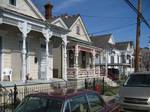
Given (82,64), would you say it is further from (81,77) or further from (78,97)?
(78,97)

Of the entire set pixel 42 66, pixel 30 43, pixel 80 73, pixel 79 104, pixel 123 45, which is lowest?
A: pixel 79 104

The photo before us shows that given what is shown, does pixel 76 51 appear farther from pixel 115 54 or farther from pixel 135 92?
pixel 115 54

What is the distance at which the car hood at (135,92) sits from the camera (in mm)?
11936

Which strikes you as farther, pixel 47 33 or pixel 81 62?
pixel 81 62

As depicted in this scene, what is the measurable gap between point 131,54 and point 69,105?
168ft

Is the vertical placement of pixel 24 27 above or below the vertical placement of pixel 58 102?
above

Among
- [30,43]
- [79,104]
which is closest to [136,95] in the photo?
[79,104]

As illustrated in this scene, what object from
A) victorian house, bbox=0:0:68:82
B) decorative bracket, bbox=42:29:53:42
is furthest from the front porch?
decorative bracket, bbox=42:29:53:42

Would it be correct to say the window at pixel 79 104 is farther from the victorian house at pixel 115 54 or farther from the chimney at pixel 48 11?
the victorian house at pixel 115 54

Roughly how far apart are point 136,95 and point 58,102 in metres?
6.32

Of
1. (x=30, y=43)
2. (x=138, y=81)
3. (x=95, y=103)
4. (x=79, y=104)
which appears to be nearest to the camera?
(x=79, y=104)

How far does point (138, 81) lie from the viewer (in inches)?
527

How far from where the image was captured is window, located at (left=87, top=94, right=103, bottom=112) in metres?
7.49

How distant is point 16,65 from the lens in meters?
20.0
